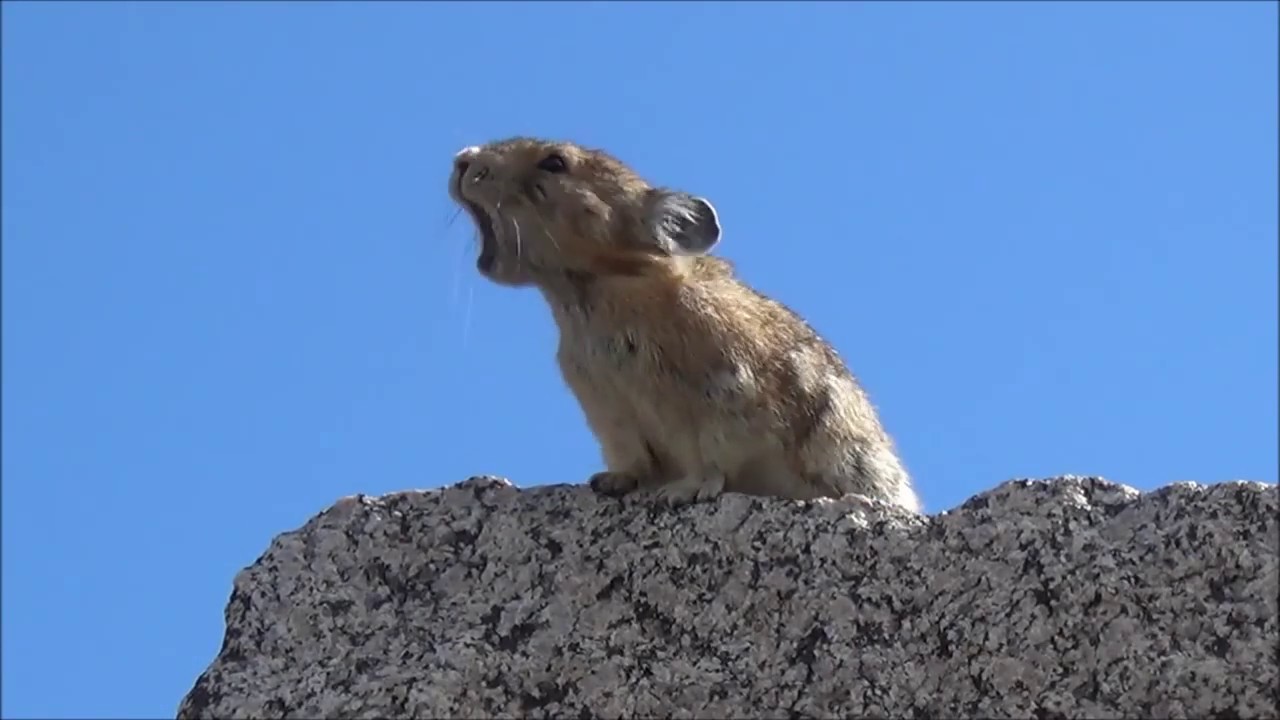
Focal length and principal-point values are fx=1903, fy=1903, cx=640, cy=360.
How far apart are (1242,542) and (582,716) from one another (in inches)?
82.7

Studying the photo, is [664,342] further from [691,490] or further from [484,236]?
[484,236]

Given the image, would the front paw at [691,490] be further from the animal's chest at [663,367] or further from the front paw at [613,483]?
the animal's chest at [663,367]

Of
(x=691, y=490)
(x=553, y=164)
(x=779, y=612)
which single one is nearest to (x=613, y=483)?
(x=691, y=490)

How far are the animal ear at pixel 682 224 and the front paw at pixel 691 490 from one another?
1372mm

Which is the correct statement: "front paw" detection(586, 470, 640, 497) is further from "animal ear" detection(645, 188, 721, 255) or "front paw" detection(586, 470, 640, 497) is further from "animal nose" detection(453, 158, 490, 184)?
"animal nose" detection(453, 158, 490, 184)

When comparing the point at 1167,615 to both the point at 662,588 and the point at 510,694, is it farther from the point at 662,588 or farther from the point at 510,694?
the point at 510,694

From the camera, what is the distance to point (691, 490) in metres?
7.36

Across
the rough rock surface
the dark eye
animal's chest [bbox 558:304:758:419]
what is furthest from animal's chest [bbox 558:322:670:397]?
the rough rock surface

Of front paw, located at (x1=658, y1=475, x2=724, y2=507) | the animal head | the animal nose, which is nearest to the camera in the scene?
front paw, located at (x1=658, y1=475, x2=724, y2=507)

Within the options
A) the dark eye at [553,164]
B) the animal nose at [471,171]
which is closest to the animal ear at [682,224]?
the dark eye at [553,164]

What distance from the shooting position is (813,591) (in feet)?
20.1

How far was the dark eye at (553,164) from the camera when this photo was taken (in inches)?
345

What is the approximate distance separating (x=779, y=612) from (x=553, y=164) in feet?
10.8

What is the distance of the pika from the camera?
7.98 m
